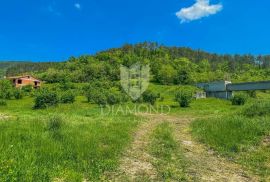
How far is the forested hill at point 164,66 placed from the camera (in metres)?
105

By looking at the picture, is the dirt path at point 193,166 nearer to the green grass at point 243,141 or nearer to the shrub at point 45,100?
the green grass at point 243,141

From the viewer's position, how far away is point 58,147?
1038 cm

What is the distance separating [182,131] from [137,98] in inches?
1195

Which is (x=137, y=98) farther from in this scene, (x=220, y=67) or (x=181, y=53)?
(x=181, y=53)

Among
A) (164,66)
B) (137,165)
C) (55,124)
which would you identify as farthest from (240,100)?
(164,66)

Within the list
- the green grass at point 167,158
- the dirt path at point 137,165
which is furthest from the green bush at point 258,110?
the dirt path at point 137,165

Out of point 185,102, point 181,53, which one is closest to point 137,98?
point 185,102

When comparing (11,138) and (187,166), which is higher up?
(11,138)

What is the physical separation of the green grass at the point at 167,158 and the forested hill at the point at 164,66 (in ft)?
282

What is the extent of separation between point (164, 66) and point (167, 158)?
345 ft

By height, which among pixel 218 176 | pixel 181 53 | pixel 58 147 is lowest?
pixel 218 176

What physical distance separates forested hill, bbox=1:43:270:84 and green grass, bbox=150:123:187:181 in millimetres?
86000

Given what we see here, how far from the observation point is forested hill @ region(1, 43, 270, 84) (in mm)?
105450

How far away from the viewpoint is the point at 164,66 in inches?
4520
